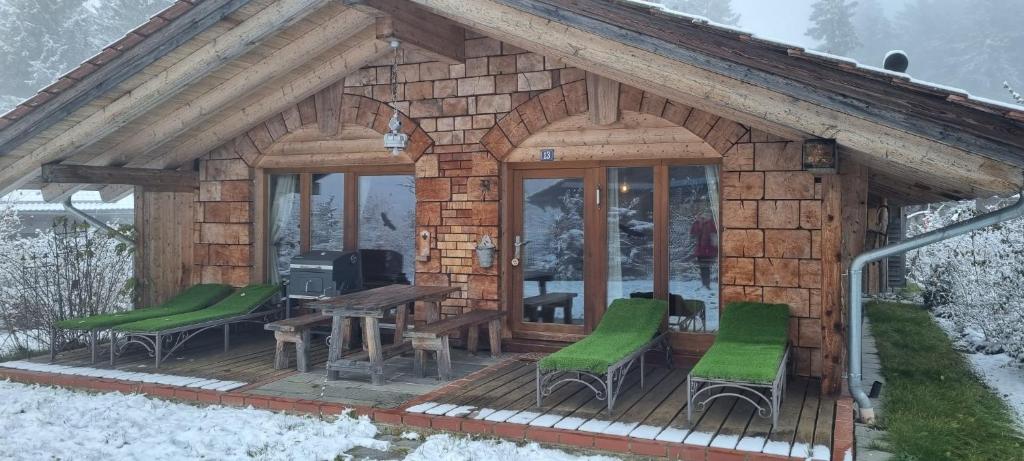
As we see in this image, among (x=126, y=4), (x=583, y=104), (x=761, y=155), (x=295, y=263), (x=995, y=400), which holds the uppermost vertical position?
(x=126, y=4)

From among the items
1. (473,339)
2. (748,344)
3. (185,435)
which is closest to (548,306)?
(473,339)

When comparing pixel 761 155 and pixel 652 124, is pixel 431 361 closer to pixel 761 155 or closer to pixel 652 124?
pixel 652 124

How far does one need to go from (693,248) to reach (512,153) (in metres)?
2.01

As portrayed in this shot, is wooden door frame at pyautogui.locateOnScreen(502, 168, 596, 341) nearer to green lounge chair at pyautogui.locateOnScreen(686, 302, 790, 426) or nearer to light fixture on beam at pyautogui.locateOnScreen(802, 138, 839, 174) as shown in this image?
green lounge chair at pyautogui.locateOnScreen(686, 302, 790, 426)

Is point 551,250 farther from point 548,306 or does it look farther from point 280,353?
point 280,353

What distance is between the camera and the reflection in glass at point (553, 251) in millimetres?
7973

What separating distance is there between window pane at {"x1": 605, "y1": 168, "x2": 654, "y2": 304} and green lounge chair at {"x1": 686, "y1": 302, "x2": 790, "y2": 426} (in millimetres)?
1059

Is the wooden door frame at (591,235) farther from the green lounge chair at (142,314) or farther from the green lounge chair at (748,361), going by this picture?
the green lounge chair at (142,314)

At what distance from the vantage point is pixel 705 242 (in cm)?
743

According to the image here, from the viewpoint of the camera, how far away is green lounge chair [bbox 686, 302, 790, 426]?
203 inches

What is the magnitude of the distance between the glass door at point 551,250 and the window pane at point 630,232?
0.22m

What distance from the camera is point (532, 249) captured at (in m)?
8.16

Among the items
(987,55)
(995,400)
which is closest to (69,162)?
(995,400)

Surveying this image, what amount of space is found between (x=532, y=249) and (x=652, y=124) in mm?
1789
